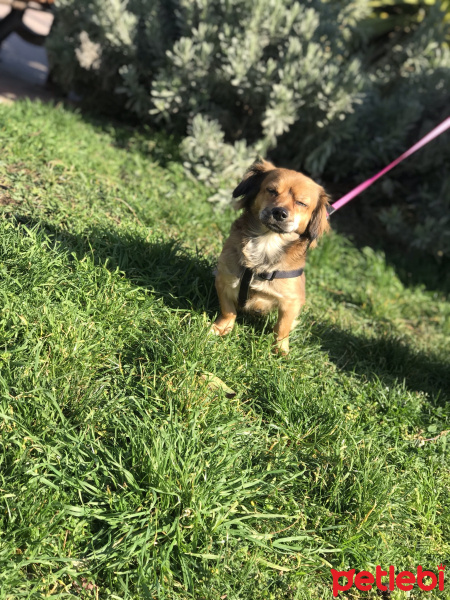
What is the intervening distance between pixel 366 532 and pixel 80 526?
3.68ft

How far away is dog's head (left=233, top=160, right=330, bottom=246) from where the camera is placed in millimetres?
2656

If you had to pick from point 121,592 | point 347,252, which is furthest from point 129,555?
point 347,252

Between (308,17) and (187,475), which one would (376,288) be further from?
(187,475)

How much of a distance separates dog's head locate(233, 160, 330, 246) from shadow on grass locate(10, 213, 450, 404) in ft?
1.95

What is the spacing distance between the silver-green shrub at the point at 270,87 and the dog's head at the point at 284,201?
188cm

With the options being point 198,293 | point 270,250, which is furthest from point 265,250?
point 198,293

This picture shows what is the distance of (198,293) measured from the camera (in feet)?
10.2

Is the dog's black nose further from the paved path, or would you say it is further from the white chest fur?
the paved path

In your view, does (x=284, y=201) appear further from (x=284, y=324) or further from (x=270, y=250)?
(x=284, y=324)

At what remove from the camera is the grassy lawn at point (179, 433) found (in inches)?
70.3

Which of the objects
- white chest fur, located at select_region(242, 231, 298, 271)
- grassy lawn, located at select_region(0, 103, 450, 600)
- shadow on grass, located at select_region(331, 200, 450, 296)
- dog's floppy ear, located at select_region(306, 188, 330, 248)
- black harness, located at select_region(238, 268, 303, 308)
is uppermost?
dog's floppy ear, located at select_region(306, 188, 330, 248)

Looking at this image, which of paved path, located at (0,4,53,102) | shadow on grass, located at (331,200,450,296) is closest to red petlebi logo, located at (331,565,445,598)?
shadow on grass, located at (331,200,450,296)

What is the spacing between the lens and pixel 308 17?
4.98 metres

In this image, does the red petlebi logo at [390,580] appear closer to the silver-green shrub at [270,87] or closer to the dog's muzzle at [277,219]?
the dog's muzzle at [277,219]
